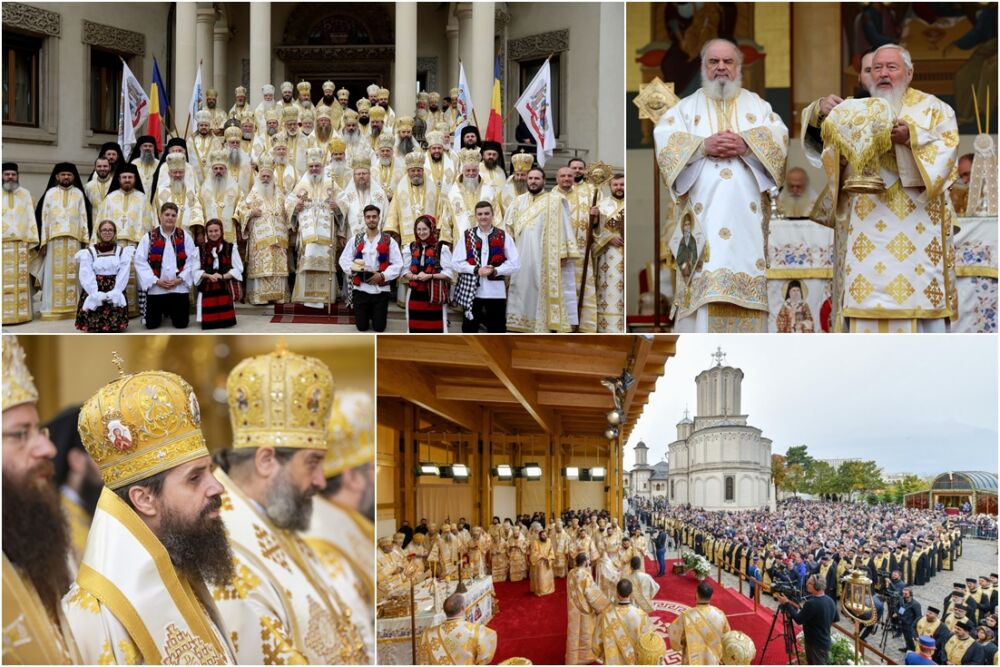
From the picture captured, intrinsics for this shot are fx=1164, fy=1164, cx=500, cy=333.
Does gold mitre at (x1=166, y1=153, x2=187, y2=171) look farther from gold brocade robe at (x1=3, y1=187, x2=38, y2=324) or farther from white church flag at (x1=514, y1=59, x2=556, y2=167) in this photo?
white church flag at (x1=514, y1=59, x2=556, y2=167)

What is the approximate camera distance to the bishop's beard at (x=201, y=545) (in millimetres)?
7266

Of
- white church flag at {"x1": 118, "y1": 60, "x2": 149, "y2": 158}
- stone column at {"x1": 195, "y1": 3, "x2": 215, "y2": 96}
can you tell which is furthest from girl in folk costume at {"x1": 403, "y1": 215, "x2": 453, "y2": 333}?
stone column at {"x1": 195, "y1": 3, "x2": 215, "y2": 96}

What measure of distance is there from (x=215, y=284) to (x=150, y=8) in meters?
10.8

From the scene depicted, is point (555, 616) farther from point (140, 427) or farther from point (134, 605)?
point (140, 427)

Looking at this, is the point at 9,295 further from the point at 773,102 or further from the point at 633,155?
the point at 773,102

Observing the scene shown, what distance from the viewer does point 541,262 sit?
9.69m

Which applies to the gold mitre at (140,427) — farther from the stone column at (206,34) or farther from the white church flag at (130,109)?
the stone column at (206,34)

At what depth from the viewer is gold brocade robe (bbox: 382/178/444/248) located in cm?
1016

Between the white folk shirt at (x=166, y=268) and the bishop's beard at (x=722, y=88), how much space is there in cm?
452

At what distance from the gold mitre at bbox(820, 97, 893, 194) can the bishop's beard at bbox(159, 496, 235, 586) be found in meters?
4.48

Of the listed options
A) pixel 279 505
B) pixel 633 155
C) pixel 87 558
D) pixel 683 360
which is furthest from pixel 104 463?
pixel 633 155

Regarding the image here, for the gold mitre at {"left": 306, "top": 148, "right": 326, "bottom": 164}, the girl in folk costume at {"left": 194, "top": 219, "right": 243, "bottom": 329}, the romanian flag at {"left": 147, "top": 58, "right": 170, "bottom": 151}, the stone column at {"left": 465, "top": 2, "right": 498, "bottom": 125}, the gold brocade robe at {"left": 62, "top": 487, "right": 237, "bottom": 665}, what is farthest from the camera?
the stone column at {"left": 465, "top": 2, "right": 498, "bottom": 125}

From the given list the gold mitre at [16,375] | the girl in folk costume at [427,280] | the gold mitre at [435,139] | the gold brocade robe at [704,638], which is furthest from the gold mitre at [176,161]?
the gold brocade robe at [704,638]

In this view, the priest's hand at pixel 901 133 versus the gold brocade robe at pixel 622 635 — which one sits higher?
the priest's hand at pixel 901 133
